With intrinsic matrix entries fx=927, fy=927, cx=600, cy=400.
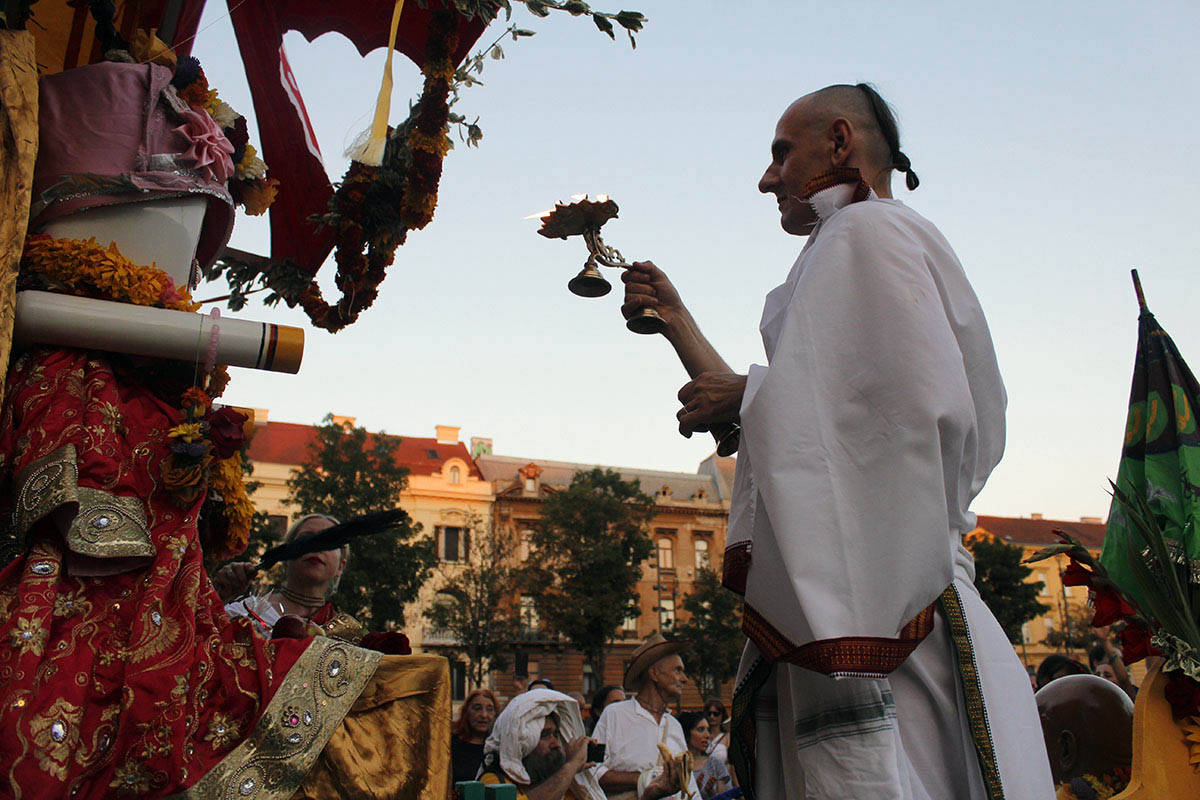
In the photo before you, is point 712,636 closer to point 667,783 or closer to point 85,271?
point 667,783

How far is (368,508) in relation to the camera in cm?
2970

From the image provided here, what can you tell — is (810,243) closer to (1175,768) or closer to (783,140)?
(783,140)

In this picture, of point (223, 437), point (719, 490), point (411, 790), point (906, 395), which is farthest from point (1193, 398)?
point (719, 490)

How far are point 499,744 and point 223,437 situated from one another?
4.11 meters

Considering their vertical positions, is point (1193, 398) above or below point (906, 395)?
above

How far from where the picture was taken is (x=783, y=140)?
2625 mm

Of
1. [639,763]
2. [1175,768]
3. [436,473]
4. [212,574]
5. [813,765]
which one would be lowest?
[639,763]

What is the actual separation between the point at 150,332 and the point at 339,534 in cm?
93

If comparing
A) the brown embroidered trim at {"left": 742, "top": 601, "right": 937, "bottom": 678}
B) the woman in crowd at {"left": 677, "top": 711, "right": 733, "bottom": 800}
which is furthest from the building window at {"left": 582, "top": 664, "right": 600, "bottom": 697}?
the brown embroidered trim at {"left": 742, "top": 601, "right": 937, "bottom": 678}

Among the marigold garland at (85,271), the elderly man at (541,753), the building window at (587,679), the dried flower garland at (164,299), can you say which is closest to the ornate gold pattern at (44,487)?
the dried flower garland at (164,299)

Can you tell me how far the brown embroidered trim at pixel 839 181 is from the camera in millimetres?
2365

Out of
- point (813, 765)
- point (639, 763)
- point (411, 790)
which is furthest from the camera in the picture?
point (639, 763)

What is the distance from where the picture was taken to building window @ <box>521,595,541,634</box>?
3819 centimetres

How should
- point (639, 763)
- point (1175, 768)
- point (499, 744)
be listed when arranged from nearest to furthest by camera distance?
point (1175, 768)
point (499, 744)
point (639, 763)
